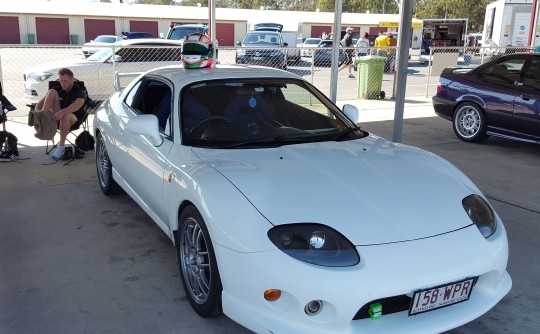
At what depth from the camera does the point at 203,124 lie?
378 cm

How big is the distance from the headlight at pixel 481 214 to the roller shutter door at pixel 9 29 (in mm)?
45612

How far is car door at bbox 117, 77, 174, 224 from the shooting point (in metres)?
3.78

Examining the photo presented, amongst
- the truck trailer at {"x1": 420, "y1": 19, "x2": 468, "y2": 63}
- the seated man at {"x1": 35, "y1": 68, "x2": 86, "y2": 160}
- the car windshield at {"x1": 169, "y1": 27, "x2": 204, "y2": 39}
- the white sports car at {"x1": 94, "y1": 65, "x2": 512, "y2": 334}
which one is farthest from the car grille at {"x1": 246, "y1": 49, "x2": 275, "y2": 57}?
the truck trailer at {"x1": 420, "y1": 19, "x2": 468, "y2": 63}

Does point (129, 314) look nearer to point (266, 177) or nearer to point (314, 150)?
point (266, 177)

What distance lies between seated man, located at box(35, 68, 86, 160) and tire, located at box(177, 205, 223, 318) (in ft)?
13.9

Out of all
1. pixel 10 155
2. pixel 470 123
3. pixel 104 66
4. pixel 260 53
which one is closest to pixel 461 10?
pixel 260 53

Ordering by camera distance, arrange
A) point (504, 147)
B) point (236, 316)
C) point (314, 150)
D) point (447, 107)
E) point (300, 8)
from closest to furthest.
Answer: point (236, 316), point (314, 150), point (504, 147), point (447, 107), point (300, 8)

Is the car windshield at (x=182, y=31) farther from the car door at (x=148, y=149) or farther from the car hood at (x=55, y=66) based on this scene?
the car door at (x=148, y=149)

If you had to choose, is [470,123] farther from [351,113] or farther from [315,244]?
[315,244]

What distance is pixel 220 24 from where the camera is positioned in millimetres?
47438

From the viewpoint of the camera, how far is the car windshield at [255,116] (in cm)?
371

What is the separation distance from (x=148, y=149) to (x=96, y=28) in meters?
45.8

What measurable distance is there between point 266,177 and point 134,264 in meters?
1.47

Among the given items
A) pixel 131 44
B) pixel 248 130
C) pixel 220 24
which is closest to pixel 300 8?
pixel 220 24
